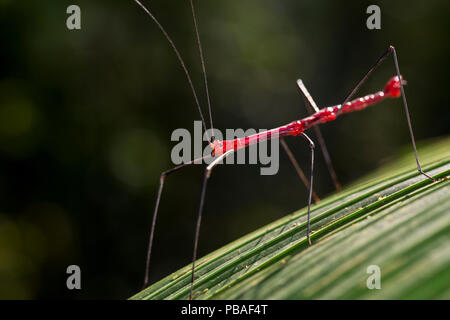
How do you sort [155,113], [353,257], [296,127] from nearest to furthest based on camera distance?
[353,257]
[296,127]
[155,113]

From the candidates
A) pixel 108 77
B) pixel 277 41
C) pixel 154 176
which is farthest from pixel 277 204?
pixel 108 77

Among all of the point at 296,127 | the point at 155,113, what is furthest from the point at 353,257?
the point at 155,113

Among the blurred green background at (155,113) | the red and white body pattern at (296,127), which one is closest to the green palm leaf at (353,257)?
the red and white body pattern at (296,127)

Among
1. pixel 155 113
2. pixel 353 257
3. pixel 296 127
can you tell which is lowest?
pixel 353 257

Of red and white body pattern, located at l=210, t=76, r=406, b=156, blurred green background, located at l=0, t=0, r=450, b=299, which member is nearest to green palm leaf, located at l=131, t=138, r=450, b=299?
red and white body pattern, located at l=210, t=76, r=406, b=156

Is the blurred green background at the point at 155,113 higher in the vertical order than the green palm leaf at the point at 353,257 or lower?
higher

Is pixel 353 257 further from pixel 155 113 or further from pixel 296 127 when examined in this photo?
pixel 155 113

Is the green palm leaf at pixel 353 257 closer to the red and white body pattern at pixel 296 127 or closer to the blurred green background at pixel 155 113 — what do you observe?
the red and white body pattern at pixel 296 127

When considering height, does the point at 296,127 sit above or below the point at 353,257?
above

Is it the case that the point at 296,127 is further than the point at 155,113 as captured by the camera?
No
